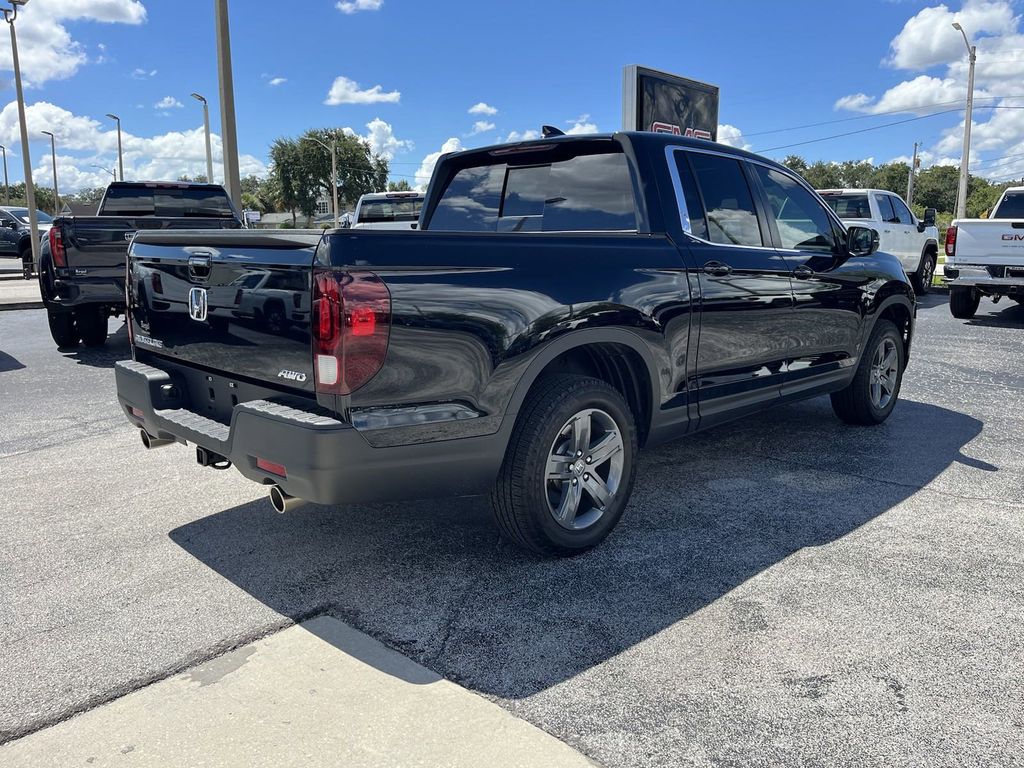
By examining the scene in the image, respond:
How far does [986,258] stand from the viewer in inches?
459

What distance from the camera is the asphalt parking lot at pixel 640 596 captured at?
8.32ft

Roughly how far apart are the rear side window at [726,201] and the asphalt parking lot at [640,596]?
1364 millimetres

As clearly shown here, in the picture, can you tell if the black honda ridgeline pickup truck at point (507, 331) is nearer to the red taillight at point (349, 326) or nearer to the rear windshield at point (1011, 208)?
the red taillight at point (349, 326)

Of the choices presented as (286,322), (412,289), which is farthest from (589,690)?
(286,322)

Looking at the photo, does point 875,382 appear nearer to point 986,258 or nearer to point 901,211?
point 986,258

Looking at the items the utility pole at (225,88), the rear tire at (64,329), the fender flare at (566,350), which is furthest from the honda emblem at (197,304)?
the utility pole at (225,88)

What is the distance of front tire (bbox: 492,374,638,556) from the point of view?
3.38 meters

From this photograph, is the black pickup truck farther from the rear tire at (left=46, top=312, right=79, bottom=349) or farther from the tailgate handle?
the tailgate handle

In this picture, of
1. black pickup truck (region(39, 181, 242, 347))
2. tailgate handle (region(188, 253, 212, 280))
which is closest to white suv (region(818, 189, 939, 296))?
black pickup truck (region(39, 181, 242, 347))

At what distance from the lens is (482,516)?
4.21 m

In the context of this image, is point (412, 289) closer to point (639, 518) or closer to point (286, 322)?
point (286, 322)

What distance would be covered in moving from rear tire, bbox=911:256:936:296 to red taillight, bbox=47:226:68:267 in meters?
14.4

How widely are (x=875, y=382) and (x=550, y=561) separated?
3.42 m

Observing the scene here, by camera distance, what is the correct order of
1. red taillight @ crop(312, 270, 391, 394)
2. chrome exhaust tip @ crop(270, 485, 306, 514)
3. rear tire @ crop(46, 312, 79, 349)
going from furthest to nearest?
rear tire @ crop(46, 312, 79, 349), chrome exhaust tip @ crop(270, 485, 306, 514), red taillight @ crop(312, 270, 391, 394)
